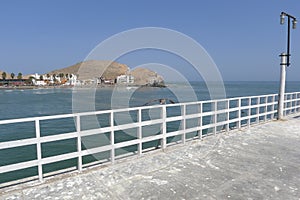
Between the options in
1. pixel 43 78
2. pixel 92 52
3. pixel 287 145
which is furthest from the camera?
pixel 43 78

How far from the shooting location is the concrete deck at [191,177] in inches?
108

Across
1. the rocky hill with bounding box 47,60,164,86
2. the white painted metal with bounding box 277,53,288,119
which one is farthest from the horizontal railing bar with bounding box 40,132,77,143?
the white painted metal with bounding box 277,53,288,119

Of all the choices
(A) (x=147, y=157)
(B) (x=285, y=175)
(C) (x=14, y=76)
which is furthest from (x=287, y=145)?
(C) (x=14, y=76)

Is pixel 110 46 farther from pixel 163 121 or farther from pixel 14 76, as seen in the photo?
pixel 14 76

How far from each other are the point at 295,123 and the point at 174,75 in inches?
183

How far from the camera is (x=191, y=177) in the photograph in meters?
3.22

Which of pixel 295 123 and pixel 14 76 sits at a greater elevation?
pixel 14 76

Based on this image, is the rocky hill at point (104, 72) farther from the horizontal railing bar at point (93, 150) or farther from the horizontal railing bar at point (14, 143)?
the horizontal railing bar at point (14, 143)

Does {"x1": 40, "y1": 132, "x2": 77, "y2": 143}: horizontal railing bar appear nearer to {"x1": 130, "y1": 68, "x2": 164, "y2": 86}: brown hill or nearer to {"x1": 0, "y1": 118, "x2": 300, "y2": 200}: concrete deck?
{"x1": 0, "y1": 118, "x2": 300, "y2": 200}: concrete deck

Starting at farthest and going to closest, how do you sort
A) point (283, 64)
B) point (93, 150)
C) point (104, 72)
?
point (104, 72) → point (283, 64) → point (93, 150)

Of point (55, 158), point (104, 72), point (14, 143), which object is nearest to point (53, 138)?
point (55, 158)

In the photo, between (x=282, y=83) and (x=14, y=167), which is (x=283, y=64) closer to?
(x=282, y=83)

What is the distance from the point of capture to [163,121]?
4.49m

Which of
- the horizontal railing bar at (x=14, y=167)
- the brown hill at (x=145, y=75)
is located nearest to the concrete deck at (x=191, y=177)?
the horizontal railing bar at (x=14, y=167)
